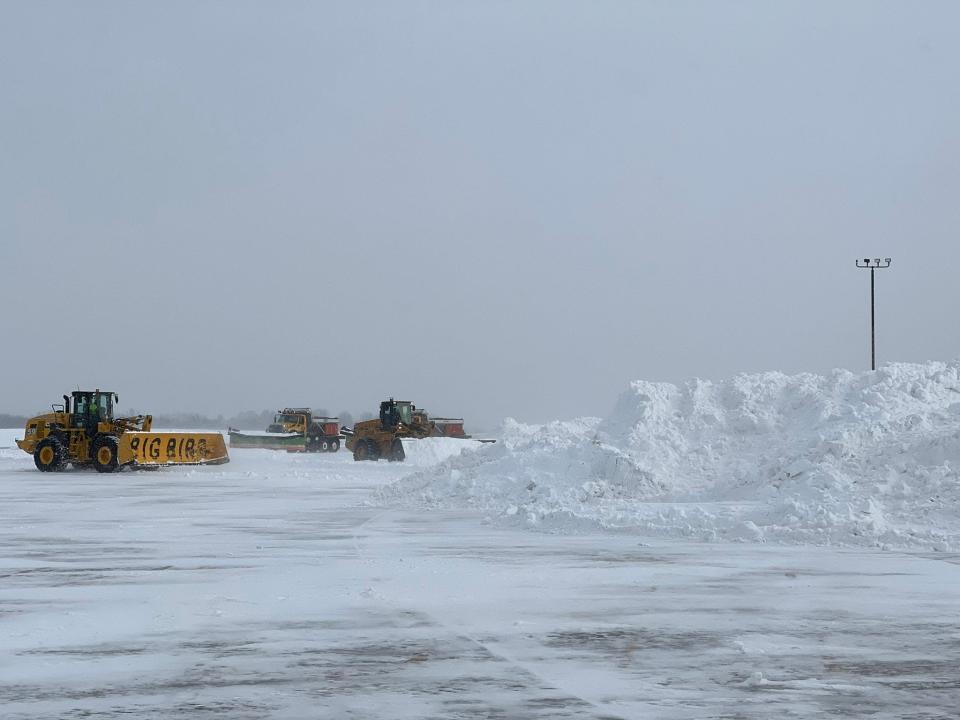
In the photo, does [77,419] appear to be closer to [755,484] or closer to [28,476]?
[28,476]

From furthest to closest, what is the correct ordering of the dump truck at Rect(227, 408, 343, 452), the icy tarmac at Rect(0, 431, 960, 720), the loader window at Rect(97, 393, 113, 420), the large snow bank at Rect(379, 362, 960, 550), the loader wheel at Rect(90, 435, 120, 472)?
the dump truck at Rect(227, 408, 343, 452), the loader window at Rect(97, 393, 113, 420), the loader wheel at Rect(90, 435, 120, 472), the large snow bank at Rect(379, 362, 960, 550), the icy tarmac at Rect(0, 431, 960, 720)

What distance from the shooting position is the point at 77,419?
1490 inches

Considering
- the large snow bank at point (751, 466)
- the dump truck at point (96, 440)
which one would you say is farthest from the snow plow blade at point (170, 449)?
the large snow bank at point (751, 466)

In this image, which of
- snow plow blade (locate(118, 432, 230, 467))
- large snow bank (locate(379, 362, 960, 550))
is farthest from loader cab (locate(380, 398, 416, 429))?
large snow bank (locate(379, 362, 960, 550))

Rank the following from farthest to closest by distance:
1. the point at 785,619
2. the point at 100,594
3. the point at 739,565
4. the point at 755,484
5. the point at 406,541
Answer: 1. the point at 755,484
2. the point at 406,541
3. the point at 739,565
4. the point at 100,594
5. the point at 785,619

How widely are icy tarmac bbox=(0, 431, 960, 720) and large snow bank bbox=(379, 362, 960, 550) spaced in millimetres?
1354

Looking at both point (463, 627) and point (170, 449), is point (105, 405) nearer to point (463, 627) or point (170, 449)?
point (170, 449)

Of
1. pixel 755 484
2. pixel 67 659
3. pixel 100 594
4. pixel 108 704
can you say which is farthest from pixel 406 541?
pixel 108 704

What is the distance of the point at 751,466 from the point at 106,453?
21087mm

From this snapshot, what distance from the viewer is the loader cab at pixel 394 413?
159 feet

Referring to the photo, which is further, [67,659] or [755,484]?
[755,484]

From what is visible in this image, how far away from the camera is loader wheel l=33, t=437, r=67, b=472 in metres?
37.4

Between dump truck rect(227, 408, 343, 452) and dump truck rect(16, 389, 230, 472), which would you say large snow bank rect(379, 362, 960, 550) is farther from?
dump truck rect(227, 408, 343, 452)

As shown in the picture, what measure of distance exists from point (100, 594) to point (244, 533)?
6.52 m
